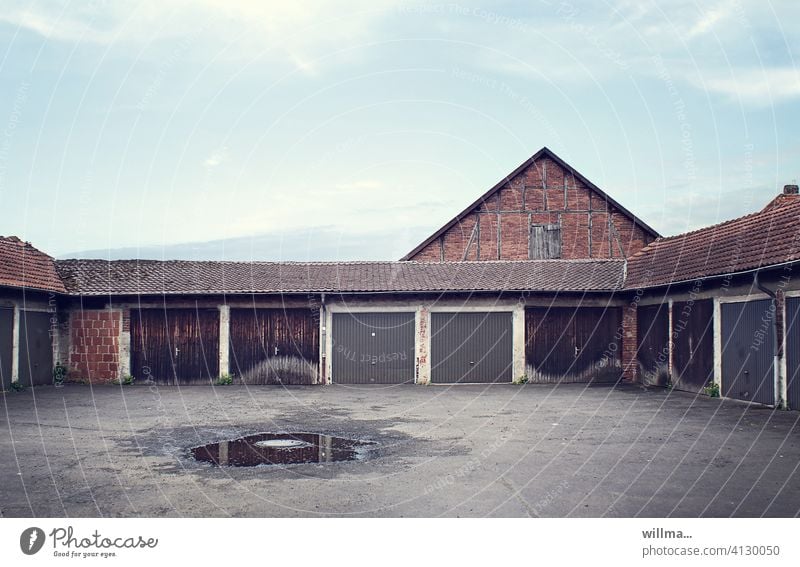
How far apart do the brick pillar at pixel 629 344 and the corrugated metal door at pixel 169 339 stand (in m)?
13.5

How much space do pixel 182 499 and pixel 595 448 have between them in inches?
241

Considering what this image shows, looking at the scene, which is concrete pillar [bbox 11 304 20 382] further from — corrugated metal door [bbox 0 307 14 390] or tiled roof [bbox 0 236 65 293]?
tiled roof [bbox 0 236 65 293]

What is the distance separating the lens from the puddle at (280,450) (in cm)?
968

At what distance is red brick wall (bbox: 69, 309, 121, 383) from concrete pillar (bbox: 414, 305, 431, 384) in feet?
32.4

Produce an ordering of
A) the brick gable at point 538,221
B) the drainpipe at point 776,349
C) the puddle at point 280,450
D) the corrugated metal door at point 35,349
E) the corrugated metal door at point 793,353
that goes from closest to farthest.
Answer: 1. the puddle at point 280,450
2. the corrugated metal door at point 793,353
3. the drainpipe at point 776,349
4. the corrugated metal door at point 35,349
5. the brick gable at point 538,221

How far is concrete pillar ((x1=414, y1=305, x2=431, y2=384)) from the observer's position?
2302 centimetres

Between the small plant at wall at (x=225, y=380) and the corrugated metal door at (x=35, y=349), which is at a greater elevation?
the corrugated metal door at (x=35, y=349)

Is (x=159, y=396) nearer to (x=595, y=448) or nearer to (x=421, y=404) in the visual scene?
(x=421, y=404)

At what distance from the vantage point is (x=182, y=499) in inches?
292

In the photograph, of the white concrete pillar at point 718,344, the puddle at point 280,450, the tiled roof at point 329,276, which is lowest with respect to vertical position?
the puddle at point 280,450

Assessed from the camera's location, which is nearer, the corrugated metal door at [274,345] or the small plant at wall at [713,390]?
the small plant at wall at [713,390]

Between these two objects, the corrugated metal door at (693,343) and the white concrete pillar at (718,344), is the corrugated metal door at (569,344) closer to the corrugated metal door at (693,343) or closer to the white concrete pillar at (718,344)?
the corrugated metal door at (693,343)

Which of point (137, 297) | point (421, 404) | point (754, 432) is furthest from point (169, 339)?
point (754, 432)

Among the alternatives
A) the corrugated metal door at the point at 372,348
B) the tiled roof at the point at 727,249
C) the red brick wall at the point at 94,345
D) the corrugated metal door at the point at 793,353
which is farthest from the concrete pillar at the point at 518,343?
the red brick wall at the point at 94,345
